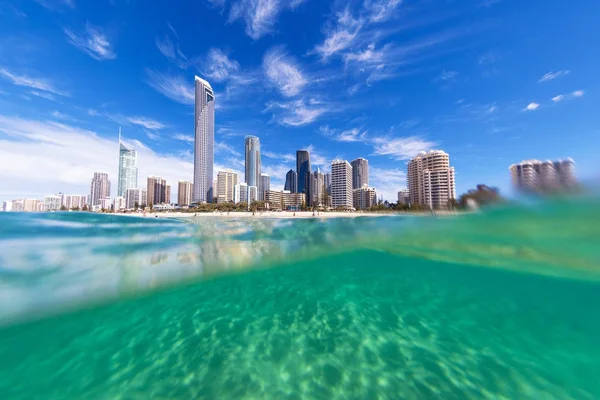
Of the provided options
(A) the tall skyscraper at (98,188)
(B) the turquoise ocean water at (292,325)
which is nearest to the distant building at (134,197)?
(A) the tall skyscraper at (98,188)

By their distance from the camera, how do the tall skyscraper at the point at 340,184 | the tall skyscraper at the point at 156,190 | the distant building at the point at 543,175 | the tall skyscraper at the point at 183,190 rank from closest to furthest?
the distant building at the point at 543,175, the tall skyscraper at the point at 340,184, the tall skyscraper at the point at 156,190, the tall skyscraper at the point at 183,190

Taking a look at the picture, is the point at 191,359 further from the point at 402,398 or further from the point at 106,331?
the point at 402,398

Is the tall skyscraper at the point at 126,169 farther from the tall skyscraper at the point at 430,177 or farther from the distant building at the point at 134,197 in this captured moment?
the tall skyscraper at the point at 430,177

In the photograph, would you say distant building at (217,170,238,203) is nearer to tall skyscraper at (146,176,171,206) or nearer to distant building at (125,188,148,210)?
tall skyscraper at (146,176,171,206)

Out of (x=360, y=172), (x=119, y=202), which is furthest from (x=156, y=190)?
(x=360, y=172)

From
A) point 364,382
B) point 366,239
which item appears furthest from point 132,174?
point 364,382
